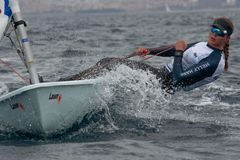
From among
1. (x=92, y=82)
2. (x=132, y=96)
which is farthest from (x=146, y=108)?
(x=92, y=82)

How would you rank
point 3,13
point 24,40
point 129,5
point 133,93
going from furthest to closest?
point 129,5, point 133,93, point 3,13, point 24,40

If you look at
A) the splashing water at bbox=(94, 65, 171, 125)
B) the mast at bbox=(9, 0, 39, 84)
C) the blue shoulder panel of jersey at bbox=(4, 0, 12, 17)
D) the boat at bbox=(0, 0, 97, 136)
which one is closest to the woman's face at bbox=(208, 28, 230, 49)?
the splashing water at bbox=(94, 65, 171, 125)

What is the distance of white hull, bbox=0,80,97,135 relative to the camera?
21.0ft

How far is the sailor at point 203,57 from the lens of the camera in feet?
23.5

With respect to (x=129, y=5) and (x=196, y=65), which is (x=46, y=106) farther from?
(x=129, y=5)

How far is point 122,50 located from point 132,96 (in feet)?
28.7

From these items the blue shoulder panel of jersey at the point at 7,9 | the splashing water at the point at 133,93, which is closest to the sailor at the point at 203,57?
the splashing water at the point at 133,93

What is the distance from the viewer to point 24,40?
6.72 metres

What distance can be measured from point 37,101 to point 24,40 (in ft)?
2.32

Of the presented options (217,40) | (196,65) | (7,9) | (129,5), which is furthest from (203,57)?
(129,5)

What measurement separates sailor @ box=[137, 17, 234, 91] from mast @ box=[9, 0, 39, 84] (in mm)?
1278

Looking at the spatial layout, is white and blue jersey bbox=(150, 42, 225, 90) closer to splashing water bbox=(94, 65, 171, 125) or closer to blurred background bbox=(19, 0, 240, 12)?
splashing water bbox=(94, 65, 171, 125)

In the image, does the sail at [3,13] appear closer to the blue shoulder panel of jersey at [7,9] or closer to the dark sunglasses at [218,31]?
the blue shoulder panel of jersey at [7,9]

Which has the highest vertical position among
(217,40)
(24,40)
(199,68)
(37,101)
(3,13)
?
(3,13)
